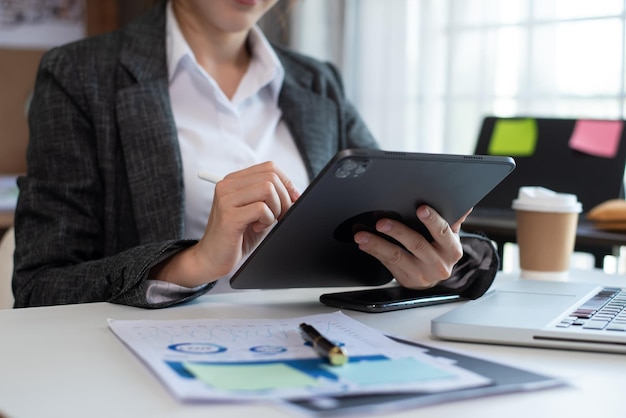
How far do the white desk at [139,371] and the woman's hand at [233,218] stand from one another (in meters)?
0.04

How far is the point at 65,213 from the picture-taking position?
109 centimetres

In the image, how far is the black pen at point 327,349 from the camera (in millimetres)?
579

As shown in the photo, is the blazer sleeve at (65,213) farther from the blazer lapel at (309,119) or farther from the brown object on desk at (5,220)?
the brown object on desk at (5,220)

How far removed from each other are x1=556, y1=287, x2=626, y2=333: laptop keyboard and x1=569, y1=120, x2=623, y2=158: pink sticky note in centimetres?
84

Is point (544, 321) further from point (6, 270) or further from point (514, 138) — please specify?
point (514, 138)

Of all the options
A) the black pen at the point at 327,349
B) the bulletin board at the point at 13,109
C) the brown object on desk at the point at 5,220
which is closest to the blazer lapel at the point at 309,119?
the black pen at the point at 327,349

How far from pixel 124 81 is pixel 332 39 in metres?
1.52

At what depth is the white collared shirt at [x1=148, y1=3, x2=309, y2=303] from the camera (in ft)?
4.02

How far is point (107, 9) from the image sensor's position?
11.1 ft

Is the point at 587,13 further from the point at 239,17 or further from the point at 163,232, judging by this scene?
the point at 163,232

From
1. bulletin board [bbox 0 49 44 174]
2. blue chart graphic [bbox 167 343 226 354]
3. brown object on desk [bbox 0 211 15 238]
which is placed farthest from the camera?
bulletin board [bbox 0 49 44 174]

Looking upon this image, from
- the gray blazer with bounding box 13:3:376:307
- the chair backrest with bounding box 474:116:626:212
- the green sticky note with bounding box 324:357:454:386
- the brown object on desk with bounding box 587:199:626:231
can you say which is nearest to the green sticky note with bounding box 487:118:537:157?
the chair backrest with bounding box 474:116:626:212

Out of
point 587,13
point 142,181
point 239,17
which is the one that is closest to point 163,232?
point 142,181

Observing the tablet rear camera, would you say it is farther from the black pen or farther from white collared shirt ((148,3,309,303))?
white collared shirt ((148,3,309,303))
